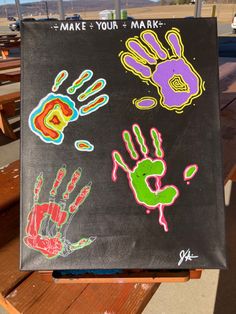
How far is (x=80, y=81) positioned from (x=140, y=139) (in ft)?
0.81

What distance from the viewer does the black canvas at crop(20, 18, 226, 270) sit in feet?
2.83

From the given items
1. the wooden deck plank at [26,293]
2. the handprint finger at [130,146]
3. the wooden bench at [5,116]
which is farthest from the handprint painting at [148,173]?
the wooden bench at [5,116]

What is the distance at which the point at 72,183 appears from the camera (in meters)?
0.89

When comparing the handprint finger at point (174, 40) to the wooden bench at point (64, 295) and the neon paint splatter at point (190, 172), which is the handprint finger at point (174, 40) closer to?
the neon paint splatter at point (190, 172)

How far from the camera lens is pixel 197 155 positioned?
35.4 inches

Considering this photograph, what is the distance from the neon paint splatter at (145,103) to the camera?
919mm

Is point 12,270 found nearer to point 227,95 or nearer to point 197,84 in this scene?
point 197,84

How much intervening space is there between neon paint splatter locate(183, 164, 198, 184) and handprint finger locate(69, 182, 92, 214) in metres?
0.28

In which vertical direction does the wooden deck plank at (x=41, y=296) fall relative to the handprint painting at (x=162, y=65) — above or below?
below

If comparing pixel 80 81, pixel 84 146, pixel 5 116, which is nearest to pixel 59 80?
pixel 80 81

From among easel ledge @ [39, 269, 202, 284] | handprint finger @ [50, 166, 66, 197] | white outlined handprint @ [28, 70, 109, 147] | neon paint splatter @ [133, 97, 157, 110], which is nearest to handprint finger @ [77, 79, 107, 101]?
white outlined handprint @ [28, 70, 109, 147]

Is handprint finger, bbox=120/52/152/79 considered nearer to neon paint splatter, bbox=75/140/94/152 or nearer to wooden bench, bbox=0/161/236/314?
neon paint splatter, bbox=75/140/94/152

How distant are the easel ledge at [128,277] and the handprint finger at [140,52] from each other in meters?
0.61
